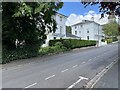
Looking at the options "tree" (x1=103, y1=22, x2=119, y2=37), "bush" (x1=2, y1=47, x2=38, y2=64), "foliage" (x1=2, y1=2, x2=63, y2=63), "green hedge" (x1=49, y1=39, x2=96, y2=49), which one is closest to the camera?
"bush" (x1=2, y1=47, x2=38, y2=64)

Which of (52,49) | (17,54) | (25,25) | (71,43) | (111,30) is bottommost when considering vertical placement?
(52,49)

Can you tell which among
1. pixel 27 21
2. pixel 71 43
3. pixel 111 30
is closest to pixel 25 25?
pixel 27 21

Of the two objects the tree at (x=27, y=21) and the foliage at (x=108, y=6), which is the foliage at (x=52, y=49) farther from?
the foliage at (x=108, y=6)

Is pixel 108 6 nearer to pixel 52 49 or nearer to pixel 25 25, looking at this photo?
pixel 25 25

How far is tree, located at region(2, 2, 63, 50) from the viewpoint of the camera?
2622 centimetres

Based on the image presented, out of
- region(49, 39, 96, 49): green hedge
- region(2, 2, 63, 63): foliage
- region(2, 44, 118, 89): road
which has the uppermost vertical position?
region(2, 2, 63, 63): foliage

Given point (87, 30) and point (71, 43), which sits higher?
point (87, 30)

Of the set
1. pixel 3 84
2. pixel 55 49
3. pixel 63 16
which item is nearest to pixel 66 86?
pixel 3 84

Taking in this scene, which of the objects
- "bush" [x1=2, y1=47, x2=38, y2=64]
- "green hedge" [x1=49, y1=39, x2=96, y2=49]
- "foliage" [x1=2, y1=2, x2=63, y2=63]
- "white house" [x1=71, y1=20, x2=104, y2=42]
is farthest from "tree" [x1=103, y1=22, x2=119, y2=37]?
"bush" [x1=2, y1=47, x2=38, y2=64]

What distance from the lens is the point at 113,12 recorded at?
54.7 feet

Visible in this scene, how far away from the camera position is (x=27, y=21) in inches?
1196

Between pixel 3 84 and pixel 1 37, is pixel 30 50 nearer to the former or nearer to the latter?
pixel 1 37

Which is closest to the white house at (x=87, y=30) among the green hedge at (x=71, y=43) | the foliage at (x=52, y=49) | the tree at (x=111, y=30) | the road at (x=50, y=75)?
the tree at (x=111, y=30)

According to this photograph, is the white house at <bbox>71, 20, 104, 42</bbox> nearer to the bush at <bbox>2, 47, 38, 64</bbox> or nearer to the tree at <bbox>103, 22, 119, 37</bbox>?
the tree at <bbox>103, 22, 119, 37</bbox>
